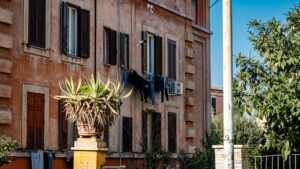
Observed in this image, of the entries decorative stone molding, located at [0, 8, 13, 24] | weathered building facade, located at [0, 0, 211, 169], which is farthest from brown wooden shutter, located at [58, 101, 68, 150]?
decorative stone molding, located at [0, 8, 13, 24]

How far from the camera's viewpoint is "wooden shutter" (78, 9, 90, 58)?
22438 millimetres

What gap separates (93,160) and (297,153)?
5.22 m

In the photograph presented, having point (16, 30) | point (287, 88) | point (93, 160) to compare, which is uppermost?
point (16, 30)

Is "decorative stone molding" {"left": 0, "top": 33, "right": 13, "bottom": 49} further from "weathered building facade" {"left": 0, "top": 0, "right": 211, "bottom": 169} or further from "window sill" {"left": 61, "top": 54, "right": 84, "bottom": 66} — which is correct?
"window sill" {"left": 61, "top": 54, "right": 84, "bottom": 66}

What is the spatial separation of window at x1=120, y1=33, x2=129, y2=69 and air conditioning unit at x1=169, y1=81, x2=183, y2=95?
311cm

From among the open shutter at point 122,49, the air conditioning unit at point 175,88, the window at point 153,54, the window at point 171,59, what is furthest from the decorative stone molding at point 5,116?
the window at point 171,59

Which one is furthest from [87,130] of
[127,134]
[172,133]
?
Answer: [172,133]

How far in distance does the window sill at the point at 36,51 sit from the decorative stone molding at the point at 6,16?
92cm

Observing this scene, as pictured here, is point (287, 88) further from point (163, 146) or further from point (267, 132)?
point (163, 146)

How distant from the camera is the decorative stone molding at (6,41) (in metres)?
19.0

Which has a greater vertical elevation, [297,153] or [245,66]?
[245,66]

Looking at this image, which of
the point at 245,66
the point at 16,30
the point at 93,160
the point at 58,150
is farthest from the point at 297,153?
the point at 16,30

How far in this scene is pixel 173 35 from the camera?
28438 millimetres

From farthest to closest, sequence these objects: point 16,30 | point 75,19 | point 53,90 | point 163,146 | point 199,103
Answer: point 199,103
point 163,146
point 75,19
point 53,90
point 16,30
